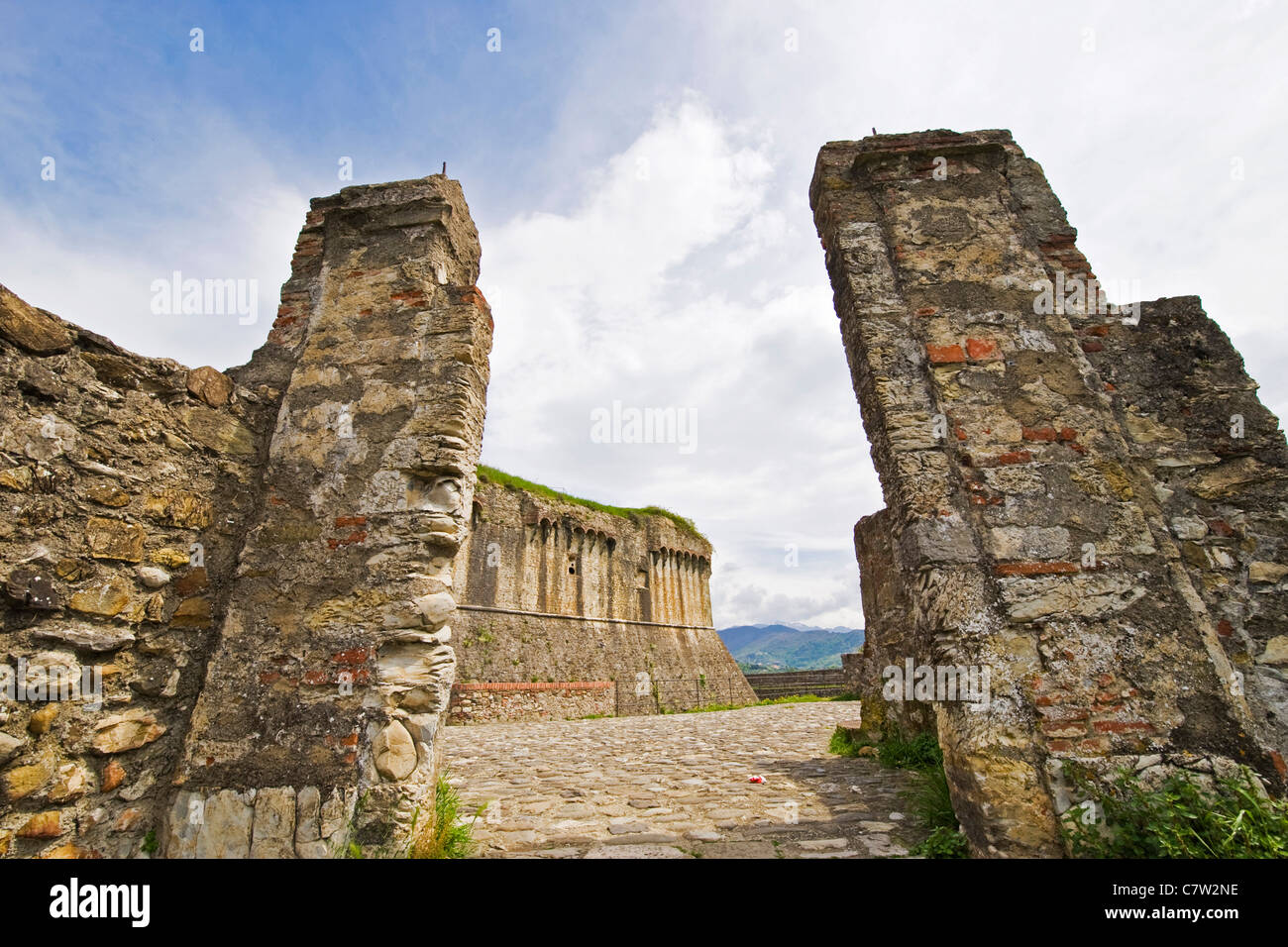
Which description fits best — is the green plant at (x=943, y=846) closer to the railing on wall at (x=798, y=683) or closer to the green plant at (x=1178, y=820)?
the green plant at (x=1178, y=820)

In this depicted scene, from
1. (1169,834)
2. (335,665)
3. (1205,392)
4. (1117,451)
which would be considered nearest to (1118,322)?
(1205,392)

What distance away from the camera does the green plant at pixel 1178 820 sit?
2422mm

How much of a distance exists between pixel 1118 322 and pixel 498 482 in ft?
62.1

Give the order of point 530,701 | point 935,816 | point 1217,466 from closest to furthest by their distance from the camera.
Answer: point 1217,466, point 935,816, point 530,701

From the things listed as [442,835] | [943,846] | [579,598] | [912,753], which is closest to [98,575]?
[442,835]

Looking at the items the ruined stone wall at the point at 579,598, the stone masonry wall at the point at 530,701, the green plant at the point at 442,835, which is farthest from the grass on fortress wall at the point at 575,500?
the green plant at the point at 442,835

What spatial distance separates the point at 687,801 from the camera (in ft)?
15.8

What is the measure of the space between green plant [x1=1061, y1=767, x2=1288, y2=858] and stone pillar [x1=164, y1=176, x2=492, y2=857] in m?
3.17

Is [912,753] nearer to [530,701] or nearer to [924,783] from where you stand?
[924,783]

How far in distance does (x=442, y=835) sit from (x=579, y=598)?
19534 mm

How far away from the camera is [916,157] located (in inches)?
177

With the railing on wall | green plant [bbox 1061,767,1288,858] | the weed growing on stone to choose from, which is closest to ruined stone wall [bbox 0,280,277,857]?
the weed growing on stone

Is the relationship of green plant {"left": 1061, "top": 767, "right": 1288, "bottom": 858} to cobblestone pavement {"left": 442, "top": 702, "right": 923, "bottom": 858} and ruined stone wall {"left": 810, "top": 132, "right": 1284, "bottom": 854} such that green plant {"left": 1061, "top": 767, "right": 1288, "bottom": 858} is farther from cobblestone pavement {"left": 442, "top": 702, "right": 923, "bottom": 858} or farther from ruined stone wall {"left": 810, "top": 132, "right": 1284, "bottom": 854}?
cobblestone pavement {"left": 442, "top": 702, "right": 923, "bottom": 858}

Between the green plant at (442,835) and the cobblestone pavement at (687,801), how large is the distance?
0.17 metres
